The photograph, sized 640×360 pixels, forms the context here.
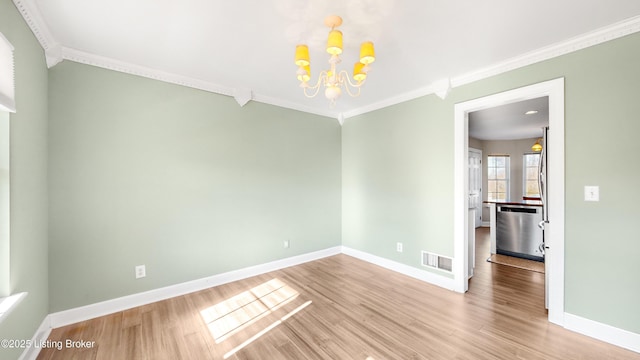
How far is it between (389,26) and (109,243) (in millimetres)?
3314

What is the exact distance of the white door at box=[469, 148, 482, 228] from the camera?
22.1 feet

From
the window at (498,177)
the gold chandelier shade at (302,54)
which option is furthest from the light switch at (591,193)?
the window at (498,177)

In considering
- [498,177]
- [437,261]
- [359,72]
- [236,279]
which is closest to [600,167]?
[437,261]

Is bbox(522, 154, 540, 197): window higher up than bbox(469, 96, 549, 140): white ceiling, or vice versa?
bbox(469, 96, 549, 140): white ceiling

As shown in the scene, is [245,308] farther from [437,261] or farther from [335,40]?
[335,40]

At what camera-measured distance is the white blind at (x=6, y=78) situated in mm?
1458

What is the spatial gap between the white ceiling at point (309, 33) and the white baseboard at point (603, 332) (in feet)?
7.90

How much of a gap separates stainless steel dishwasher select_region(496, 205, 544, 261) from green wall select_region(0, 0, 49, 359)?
6.05m

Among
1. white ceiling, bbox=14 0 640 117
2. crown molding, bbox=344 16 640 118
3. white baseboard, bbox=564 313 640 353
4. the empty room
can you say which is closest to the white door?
the empty room

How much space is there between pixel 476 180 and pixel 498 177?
1.06m

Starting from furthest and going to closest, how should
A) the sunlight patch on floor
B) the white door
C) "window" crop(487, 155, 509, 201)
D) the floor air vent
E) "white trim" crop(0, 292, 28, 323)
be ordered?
"window" crop(487, 155, 509, 201), the white door, the floor air vent, the sunlight patch on floor, "white trim" crop(0, 292, 28, 323)

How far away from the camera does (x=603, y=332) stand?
202cm

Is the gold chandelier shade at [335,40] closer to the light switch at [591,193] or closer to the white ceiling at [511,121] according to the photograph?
the light switch at [591,193]

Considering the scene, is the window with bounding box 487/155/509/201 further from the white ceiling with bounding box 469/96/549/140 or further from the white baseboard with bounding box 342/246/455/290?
the white baseboard with bounding box 342/246/455/290
